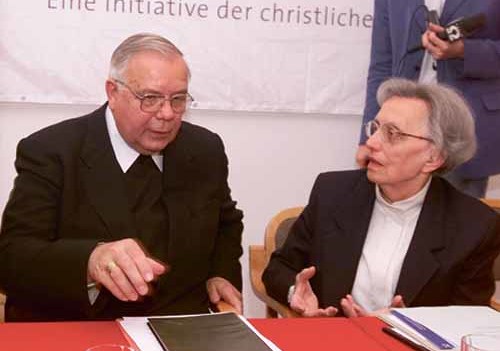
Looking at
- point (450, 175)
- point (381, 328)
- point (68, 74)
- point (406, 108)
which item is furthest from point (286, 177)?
point (381, 328)

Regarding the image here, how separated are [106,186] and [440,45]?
151cm

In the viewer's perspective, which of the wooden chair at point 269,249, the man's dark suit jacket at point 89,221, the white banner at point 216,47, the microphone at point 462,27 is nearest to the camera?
the man's dark suit jacket at point 89,221

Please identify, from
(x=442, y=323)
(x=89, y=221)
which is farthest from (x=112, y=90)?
(x=442, y=323)

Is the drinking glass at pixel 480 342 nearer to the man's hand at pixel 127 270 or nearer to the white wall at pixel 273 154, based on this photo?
the man's hand at pixel 127 270

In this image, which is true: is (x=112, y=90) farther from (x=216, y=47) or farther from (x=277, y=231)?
(x=216, y=47)

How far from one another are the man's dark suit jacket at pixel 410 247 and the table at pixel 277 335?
547 mm

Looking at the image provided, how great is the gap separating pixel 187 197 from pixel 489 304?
104 cm

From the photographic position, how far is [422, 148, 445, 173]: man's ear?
2562mm

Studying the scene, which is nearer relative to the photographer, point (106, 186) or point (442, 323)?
point (442, 323)

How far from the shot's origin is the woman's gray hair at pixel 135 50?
2.24 meters

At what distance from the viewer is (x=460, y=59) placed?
312 centimetres

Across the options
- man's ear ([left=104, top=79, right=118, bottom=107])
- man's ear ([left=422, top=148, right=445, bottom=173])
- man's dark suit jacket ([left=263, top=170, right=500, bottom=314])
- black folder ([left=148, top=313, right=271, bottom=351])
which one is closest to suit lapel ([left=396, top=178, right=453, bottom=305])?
man's dark suit jacket ([left=263, top=170, right=500, bottom=314])

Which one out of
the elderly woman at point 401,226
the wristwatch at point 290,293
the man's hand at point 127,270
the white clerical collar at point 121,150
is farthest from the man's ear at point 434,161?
the man's hand at point 127,270

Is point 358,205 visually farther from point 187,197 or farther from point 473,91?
point 473,91
